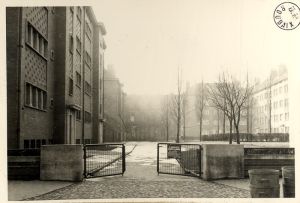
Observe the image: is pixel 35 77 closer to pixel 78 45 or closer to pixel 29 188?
pixel 29 188

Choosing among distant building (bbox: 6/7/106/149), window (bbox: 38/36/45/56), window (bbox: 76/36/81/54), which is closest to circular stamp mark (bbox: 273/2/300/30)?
distant building (bbox: 6/7/106/149)

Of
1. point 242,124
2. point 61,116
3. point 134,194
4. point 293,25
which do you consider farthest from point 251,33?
point 242,124

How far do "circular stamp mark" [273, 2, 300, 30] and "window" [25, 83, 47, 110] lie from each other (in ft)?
31.2

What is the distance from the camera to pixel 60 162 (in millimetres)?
11617

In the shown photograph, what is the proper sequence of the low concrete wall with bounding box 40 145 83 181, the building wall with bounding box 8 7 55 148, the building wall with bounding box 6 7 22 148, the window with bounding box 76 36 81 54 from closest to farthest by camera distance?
the low concrete wall with bounding box 40 145 83 181 → the building wall with bounding box 6 7 22 148 → the building wall with bounding box 8 7 55 148 → the window with bounding box 76 36 81 54

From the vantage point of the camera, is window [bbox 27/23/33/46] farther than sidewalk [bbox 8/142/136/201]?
Yes

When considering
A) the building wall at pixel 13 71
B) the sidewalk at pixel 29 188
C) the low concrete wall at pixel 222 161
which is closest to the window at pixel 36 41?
the building wall at pixel 13 71

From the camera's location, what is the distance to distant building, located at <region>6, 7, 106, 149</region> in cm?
1363

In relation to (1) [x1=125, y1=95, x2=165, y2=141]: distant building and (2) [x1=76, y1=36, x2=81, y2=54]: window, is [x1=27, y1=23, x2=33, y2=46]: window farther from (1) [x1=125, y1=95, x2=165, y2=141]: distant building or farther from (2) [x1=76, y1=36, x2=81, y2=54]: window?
(1) [x1=125, y1=95, x2=165, y2=141]: distant building

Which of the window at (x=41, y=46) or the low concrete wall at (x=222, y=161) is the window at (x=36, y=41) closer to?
A: the window at (x=41, y=46)

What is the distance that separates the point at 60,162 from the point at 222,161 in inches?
187

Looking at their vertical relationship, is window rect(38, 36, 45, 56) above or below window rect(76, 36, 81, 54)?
below

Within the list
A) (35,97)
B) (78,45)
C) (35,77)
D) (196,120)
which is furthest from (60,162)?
(196,120)

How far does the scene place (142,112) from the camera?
69.6 m
